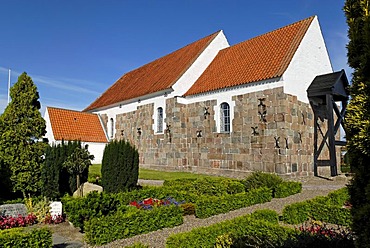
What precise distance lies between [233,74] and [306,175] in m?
5.70

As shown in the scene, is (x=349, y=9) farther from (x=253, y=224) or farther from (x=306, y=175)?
(x=306, y=175)

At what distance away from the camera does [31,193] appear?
793 centimetres

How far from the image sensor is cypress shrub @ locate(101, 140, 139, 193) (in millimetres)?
8234

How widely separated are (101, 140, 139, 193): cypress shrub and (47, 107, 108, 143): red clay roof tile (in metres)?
10.4

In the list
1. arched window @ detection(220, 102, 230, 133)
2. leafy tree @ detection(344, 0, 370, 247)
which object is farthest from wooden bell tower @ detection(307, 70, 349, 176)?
leafy tree @ detection(344, 0, 370, 247)

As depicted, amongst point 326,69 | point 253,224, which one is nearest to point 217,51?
point 326,69

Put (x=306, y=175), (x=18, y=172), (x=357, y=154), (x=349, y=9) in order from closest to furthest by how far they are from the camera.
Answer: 1. (x=357, y=154)
2. (x=349, y=9)
3. (x=18, y=172)
4. (x=306, y=175)

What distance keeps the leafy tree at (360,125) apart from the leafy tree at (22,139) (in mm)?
7470

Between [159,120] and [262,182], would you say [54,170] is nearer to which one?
[262,182]

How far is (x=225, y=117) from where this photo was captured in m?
13.8

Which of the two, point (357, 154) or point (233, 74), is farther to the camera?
point (233, 74)

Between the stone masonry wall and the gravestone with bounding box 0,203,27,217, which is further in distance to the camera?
the stone masonry wall

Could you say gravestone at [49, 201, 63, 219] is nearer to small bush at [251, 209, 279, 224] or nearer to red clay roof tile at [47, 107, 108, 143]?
small bush at [251, 209, 279, 224]

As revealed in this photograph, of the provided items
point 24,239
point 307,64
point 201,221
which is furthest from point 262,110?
point 24,239
